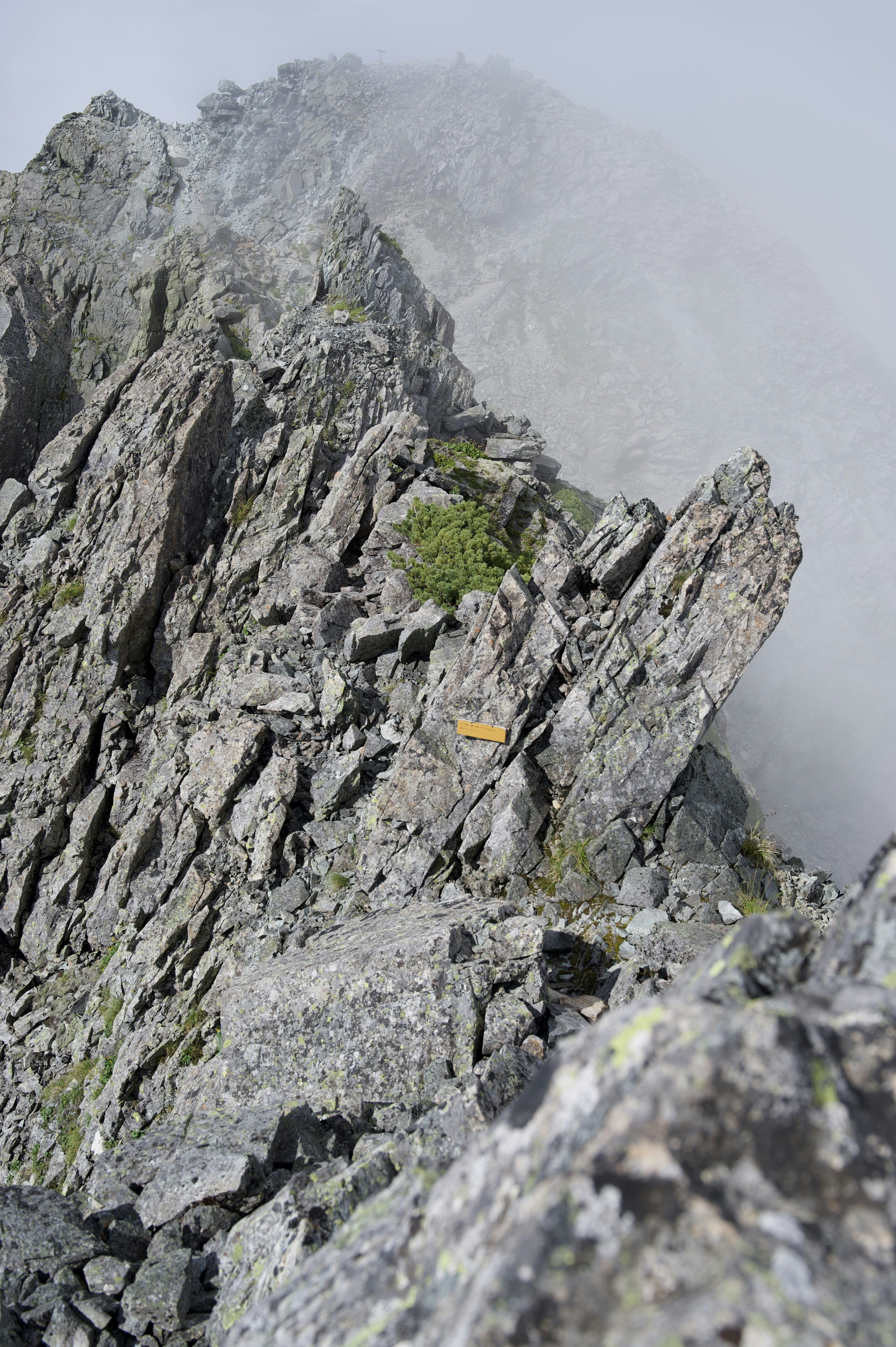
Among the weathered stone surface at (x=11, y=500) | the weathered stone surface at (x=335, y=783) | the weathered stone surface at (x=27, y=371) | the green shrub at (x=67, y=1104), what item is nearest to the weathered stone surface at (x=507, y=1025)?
the weathered stone surface at (x=335, y=783)

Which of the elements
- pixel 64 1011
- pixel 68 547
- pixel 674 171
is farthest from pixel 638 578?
pixel 674 171

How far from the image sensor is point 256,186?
97.1 meters

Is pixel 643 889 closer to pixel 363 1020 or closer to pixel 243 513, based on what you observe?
pixel 363 1020

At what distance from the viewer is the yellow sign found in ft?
48.9

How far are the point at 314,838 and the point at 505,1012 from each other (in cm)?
703

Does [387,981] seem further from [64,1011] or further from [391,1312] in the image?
[64,1011]

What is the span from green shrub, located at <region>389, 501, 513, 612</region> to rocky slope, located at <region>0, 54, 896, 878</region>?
21331 mm

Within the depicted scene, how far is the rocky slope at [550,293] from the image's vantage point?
48250mm

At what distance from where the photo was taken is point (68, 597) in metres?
24.4

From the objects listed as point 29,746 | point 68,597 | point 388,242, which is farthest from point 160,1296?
point 388,242

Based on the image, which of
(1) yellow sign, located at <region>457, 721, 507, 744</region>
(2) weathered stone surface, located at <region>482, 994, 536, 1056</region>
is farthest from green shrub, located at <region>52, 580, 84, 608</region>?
(2) weathered stone surface, located at <region>482, 994, 536, 1056</region>

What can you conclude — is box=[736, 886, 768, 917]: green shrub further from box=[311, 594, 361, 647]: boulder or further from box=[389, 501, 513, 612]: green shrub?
box=[311, 594, 361, 647]: boulder

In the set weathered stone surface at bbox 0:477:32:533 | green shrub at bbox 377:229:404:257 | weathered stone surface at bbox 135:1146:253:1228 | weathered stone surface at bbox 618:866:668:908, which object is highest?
green shrub at bbox 377:229:404:257

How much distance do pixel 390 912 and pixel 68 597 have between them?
730 inches
